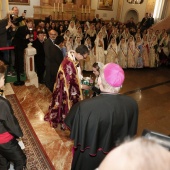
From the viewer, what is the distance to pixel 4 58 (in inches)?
250

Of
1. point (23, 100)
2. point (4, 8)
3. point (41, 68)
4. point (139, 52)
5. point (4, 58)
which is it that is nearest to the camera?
point (23, 100)

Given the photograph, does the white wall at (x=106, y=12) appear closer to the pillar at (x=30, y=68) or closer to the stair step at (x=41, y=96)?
the pillar at (x=30, y=68)

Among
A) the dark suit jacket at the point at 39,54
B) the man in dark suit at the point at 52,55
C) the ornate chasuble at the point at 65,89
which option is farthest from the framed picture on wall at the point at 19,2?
the ornate chasuble at the point at 65,89

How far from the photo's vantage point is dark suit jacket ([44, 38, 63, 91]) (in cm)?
455

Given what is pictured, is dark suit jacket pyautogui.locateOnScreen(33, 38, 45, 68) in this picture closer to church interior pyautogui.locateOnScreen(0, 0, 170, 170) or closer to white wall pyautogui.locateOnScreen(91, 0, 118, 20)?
church interior pyautogui.locateOnScreen(0, 0, 170, 170)

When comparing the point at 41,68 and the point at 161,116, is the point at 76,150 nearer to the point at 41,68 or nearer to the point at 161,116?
the point at 161,116

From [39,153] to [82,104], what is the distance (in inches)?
69.1

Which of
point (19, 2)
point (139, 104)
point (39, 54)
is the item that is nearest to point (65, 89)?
point (39, 54)

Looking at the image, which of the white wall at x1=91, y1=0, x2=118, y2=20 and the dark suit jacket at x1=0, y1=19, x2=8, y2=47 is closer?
the dark suit jacket at x1=0, y1=19, x2=8, y2=47

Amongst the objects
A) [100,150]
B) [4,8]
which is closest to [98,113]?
[100,150]

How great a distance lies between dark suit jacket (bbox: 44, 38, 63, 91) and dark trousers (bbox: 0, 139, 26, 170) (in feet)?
7.96

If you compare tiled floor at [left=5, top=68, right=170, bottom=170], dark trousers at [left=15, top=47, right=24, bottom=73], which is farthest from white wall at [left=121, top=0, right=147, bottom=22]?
dark trousers at [left=15, top=47, right=24, bottom=73]

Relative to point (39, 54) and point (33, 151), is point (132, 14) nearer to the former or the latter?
point (39, 54)

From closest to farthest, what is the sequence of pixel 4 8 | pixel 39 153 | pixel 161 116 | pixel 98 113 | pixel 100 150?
pixel 98 113, pixel 100 150, pixel 39 153, pixel 161 116, pixel 4 8
